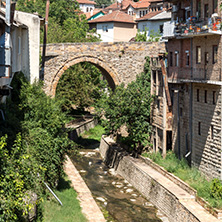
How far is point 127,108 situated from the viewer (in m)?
29.9

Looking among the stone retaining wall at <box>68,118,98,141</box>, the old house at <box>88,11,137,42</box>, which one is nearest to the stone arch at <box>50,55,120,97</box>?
the stone retaining wall at <box>68,118,98,141</box>

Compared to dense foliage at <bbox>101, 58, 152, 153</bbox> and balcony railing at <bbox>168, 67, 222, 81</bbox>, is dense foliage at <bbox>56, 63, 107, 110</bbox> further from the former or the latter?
balcony railing at <bbox>168, 67, 222, 81</bbox>

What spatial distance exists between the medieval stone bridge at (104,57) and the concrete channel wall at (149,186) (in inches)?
209

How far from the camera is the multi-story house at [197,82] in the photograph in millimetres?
22328

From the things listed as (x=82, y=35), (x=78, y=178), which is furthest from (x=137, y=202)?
(x=82, y=35)

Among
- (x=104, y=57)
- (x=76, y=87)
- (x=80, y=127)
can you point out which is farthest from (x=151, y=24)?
(x=104, y=57)

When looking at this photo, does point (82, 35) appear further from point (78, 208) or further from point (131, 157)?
point (78, 208)

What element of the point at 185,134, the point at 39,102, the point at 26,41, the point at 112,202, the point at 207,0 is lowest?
the point at 112,202

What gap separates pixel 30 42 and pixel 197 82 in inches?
401

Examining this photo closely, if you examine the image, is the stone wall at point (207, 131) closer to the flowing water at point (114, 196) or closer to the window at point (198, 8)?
the flowing water at point (114, 196)

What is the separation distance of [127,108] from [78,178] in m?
5.62

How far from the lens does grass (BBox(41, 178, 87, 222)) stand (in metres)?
18.4

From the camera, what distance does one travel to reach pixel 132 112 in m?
29.8

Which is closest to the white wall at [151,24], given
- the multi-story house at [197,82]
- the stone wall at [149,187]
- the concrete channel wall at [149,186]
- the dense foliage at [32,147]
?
the concrete channel wall at [149,186]
